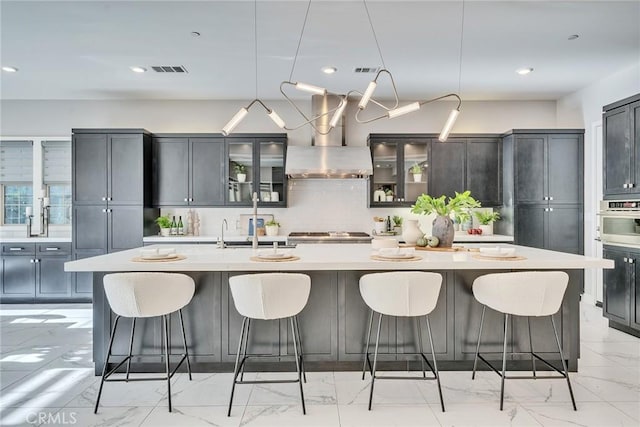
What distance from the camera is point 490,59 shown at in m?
4.07

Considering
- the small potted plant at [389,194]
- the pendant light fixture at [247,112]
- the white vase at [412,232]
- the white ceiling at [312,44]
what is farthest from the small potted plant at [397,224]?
the pendant light fixture at [247,112]

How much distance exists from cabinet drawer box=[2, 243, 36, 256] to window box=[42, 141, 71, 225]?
1.96ft

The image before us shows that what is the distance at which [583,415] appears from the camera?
7.46 ft

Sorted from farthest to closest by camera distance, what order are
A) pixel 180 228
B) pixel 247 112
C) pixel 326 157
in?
pixel 180 228, pixel 326 157, pixel 247 112

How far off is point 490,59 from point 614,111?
4.44 feet

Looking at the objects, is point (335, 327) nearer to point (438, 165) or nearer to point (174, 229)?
point (438, 165)

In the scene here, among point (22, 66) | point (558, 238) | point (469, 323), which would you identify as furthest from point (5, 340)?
point (558, 238)

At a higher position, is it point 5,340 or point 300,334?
point 300,334

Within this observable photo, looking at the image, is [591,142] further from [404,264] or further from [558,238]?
[404,264]

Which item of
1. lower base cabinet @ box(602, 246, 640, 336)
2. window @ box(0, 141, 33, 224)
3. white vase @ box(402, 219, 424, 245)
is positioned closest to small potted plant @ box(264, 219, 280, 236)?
white vase @ box(402, 219, 424, 245)

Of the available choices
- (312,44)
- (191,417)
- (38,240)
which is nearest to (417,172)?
(312,44)

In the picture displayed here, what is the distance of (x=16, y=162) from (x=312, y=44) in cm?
492

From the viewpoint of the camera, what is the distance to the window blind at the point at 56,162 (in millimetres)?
5582

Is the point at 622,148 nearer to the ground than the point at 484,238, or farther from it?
farther from it
